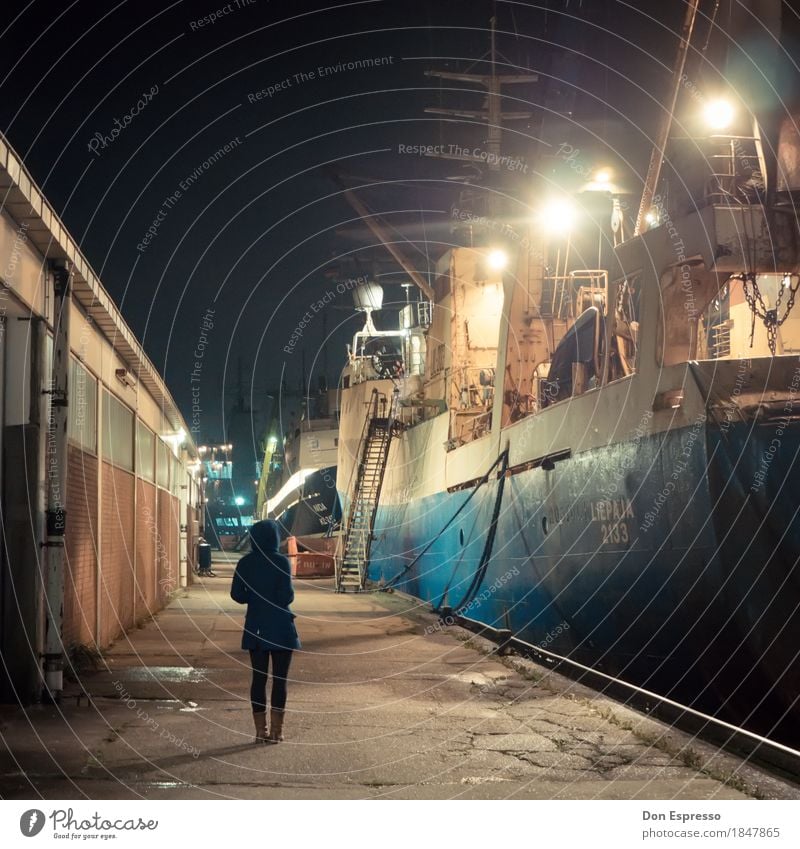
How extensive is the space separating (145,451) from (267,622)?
13.5m

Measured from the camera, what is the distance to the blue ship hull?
9.81 m

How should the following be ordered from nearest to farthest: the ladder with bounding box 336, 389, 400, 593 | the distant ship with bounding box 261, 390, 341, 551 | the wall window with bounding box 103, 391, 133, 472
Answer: the wall window with bounding box 103, 391, 133, 472 < the ladder with bounding box 336, 389, 400, 593 < the distant ship with bounding box 261, 390, 341, 551

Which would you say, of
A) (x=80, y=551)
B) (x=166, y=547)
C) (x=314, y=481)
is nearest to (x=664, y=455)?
(x=80, y=551)

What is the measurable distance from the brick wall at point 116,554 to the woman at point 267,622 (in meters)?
6.26

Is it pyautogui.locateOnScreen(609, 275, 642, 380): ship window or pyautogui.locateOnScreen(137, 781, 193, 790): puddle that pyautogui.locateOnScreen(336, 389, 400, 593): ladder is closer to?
pyautogui.locateOnScreen(609, 275, 642, 380): ship window

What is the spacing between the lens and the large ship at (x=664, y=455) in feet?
32.8

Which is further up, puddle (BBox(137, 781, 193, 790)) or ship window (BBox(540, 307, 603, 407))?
ship window (BBox(540, 307, 603, 407))

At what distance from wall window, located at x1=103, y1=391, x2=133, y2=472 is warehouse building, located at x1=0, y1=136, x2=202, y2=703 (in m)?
0.03

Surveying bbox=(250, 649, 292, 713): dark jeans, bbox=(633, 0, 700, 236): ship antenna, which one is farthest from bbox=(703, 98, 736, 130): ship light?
bbox=(250, 649, 292, 713): dark jeans

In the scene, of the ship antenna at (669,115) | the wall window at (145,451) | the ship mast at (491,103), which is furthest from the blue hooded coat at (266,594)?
the ship mast at (491,103)

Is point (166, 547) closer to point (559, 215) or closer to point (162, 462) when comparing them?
point (162, 462)

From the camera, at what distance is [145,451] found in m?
21.2

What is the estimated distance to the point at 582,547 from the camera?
14.0m
